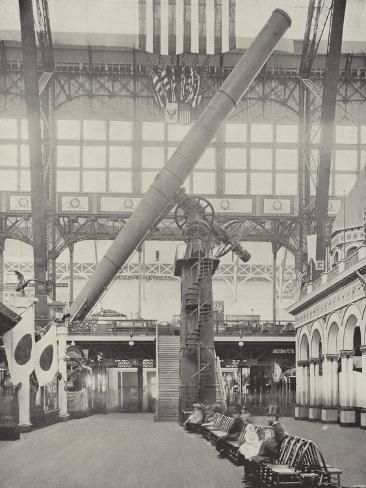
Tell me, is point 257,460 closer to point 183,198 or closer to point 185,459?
point 185,459

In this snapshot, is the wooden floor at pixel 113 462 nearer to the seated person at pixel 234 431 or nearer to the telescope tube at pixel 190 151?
the seated person at pixel 234 431

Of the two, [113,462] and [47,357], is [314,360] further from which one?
[113,462]

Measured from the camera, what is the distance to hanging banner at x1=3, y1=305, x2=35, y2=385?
22.0 m

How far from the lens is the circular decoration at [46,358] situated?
2581 cm

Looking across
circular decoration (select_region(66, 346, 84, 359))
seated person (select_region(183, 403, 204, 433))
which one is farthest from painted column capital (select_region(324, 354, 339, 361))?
seated person (select_region(183, 403, 204, 433))

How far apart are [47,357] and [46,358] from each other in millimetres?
49

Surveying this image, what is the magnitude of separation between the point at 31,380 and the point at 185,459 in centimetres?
1016

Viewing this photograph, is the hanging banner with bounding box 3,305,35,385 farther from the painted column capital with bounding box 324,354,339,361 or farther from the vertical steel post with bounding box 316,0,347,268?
the painted column capital with bounding box 324,354,339,361

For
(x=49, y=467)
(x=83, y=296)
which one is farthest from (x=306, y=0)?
(x=49, y=467)

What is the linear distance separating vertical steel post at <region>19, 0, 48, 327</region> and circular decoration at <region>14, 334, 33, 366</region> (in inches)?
318

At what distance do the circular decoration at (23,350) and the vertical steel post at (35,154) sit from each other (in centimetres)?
808

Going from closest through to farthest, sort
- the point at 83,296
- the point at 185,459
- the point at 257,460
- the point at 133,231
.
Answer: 1. the point at 257,460
2. the point at 185,459
3. the point at 133,231
4. the point at 83,296

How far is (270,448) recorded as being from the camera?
13.8 m

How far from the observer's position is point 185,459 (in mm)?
18547
